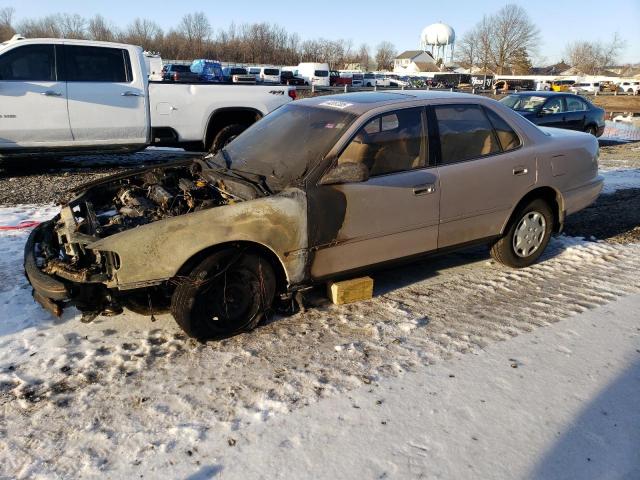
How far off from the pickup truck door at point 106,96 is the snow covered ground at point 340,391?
428 centimetres

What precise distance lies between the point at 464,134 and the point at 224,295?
246 centimetres

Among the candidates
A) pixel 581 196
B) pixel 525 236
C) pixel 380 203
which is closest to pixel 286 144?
pixel 380 203

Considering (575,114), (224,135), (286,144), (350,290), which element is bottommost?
(350,290)

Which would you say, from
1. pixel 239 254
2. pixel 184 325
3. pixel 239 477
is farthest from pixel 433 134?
pixel 239 477

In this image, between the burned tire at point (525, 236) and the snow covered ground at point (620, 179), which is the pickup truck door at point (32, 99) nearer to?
the burned tire at point (525, 236)

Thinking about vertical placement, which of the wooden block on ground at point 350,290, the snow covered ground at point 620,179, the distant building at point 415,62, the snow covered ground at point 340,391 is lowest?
the snow covered ground at point 340,391

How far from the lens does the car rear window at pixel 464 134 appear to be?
14.5 feet

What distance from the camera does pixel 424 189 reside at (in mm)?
4207

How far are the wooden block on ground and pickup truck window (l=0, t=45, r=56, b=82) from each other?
617cm

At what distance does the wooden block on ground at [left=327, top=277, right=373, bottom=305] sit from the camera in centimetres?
420

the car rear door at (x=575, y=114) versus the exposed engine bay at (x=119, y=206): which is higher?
the car rear door at (x=575, y=114)

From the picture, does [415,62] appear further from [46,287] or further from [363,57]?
[46,287]

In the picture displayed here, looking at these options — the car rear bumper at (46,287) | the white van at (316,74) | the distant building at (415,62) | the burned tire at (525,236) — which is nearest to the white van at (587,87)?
A: the white van at (316,74)

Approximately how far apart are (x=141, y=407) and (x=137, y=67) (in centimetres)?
696
